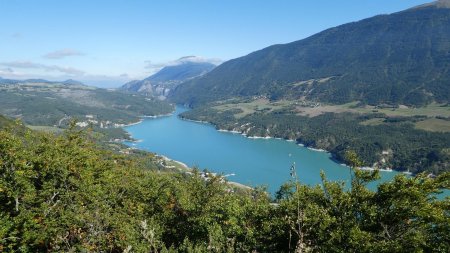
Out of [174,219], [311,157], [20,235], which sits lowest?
[311,157]

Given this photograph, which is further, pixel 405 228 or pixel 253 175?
pixel 253 175

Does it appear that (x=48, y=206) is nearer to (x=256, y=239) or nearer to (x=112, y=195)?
(x=112, y=195)

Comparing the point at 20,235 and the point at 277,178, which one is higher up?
the point at 20,235

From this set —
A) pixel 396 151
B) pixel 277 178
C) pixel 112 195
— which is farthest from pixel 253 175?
pixel 112 195

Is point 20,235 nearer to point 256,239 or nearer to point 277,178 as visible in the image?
point 256,239

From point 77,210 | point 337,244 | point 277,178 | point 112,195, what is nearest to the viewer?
point 337,244

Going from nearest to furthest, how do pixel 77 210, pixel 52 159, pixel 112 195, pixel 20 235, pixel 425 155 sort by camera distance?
pixel 20 235 < pixel 77 210 < pixel 52 159 < pixel 112 195 < pixel 425 155
